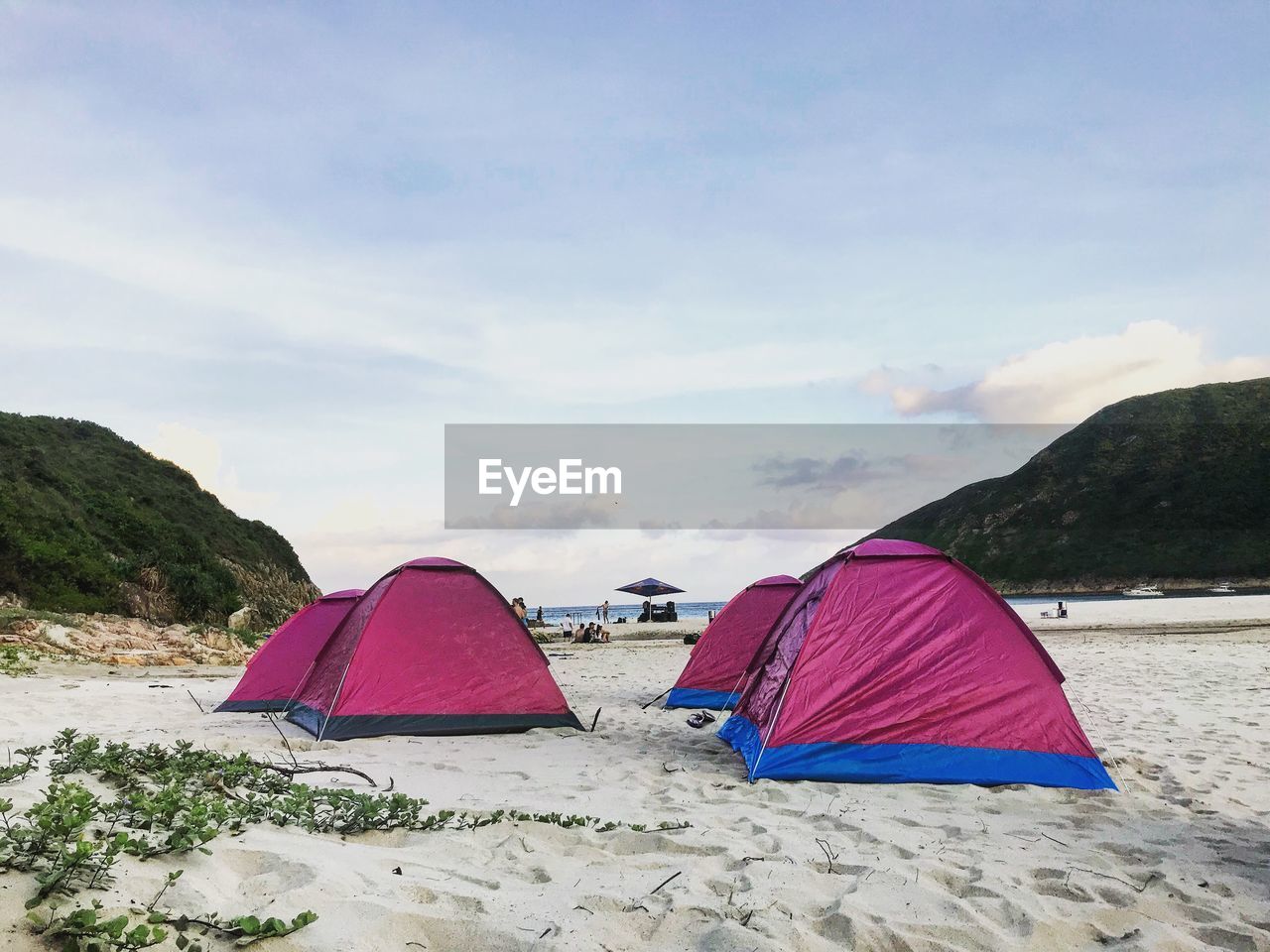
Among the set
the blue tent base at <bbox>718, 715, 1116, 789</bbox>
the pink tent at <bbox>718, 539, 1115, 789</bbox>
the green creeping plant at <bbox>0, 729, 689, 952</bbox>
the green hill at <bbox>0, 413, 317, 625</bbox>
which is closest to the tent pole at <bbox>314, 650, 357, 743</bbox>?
the green creeping plant at <bbox>0, 729, 689, 952</bbox>

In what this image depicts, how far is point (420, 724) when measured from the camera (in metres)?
8.55

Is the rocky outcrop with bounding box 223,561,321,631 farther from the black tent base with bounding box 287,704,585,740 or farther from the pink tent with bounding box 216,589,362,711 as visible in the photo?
the black tent base with bounding box 287,704,585,740

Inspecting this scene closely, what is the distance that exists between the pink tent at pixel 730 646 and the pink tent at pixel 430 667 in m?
2.59

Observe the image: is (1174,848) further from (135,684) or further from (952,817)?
(135,684)

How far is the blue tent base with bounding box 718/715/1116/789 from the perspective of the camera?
6.41 meters

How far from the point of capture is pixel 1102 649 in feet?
63.3

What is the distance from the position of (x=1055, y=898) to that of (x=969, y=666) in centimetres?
303

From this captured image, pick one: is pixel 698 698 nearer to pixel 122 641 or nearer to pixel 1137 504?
pixel 122 641

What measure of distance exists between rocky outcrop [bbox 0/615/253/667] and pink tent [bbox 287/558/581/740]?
8.68 m

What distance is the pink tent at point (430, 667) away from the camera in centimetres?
852

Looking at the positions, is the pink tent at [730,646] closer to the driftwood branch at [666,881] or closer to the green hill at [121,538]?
the driftwood branch at [666,881]

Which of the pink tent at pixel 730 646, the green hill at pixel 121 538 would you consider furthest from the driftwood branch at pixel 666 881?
the green hill at pixel 121 538

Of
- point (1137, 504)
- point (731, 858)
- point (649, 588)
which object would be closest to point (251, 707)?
point (731, 858)

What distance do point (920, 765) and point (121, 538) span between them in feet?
87.4
